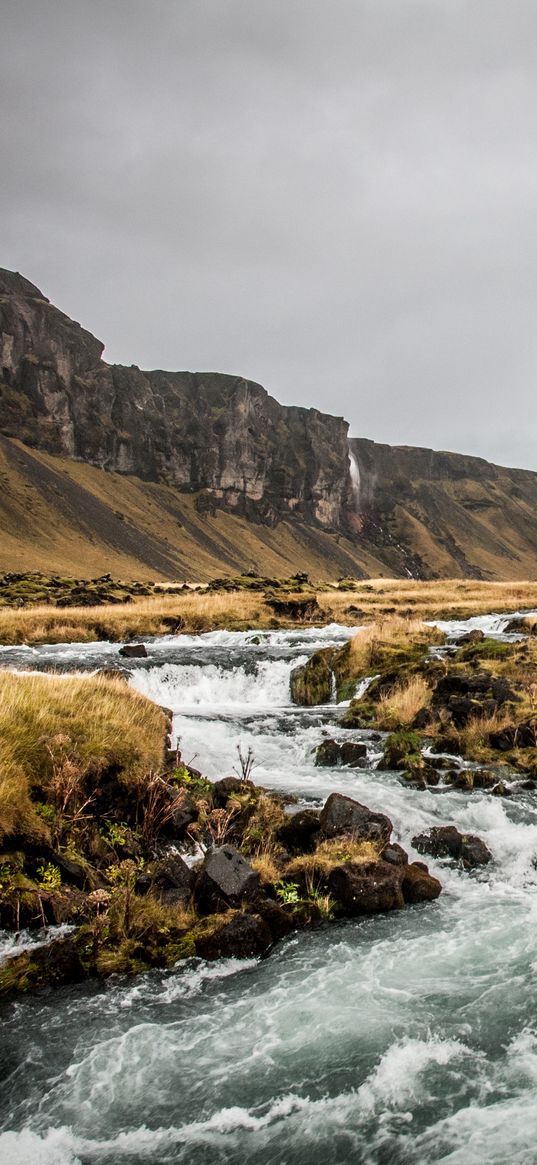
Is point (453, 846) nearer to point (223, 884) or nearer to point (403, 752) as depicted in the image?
point (403, 752)

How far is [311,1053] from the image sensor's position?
6875mm

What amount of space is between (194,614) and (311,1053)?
39095 mm

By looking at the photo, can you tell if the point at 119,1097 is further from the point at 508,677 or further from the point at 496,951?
the point at 508,677

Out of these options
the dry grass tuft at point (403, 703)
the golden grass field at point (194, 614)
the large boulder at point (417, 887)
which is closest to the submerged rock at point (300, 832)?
the large boulder at point (417, 887)

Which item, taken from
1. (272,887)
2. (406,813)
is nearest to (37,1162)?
(272,887)

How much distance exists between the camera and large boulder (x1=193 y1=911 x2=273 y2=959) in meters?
8.31

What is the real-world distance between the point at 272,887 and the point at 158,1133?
3980 mm

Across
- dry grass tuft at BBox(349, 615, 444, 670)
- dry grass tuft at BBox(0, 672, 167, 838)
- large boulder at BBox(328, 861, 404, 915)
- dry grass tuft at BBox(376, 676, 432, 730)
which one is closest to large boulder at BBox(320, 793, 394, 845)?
large boulder at BBox(328, 861, 404, 915)

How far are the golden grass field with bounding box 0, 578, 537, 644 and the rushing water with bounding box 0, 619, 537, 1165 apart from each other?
1280 inches

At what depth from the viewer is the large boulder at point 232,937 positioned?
27.3 ft

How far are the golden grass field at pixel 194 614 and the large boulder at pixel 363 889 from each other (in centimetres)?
3144

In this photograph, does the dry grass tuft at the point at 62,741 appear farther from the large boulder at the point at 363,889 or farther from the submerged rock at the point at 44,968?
the large boulder at the point at 363,889

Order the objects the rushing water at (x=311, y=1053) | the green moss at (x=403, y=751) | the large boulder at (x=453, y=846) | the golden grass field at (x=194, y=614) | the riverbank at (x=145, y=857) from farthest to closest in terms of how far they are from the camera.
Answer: the golden grass field at (x=194, y=614) → the green moss at (x=403, y=751) → the large boulder at (x=453, y=846) → the riverbank at (x=145, y=857) → the rushing water at (x=311, y=1053)

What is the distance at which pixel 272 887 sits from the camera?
9633mm
